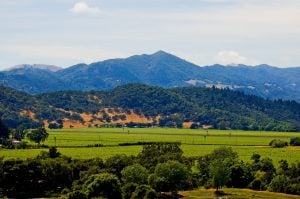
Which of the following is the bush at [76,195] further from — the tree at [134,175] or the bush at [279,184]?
the bush at [279,184]

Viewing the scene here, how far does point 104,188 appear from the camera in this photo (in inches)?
3979

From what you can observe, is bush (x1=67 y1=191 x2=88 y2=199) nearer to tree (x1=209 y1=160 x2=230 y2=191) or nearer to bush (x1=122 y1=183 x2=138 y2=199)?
bush (x1=122 y1=183 x2=138 y2=199)

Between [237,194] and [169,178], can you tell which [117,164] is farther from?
[237,194]

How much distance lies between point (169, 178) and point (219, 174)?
11417 millimetres

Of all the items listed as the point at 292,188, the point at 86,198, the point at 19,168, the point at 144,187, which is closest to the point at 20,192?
the point at 19,168

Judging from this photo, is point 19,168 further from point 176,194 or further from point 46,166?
point 176,194

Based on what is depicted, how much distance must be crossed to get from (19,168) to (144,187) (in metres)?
25.7

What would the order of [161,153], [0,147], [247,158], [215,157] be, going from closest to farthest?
[215,157]
[161,153]
[247,158]
[0,147]

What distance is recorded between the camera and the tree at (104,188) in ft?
330

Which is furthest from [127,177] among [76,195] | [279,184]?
[279,184]

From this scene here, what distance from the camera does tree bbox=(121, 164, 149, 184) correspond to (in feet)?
359

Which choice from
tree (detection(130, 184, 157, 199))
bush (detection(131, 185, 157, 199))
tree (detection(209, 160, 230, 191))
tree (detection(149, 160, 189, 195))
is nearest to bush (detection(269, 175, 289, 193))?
tree (detection(209, 160, 230, 191))

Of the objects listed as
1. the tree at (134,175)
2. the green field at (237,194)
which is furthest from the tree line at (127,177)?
the green field at (237,194)

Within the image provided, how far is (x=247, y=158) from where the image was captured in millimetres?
161875
